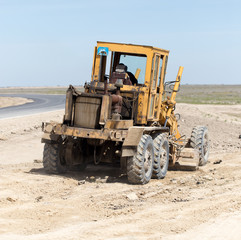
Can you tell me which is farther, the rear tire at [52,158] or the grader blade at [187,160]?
the grader blade at [187,160]

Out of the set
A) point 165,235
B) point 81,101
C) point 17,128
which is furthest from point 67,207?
point 17,128

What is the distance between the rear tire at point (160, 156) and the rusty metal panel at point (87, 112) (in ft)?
5.23

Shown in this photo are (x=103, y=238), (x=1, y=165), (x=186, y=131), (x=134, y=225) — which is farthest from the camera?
(x=186, y=131)

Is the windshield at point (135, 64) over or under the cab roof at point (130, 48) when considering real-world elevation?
under

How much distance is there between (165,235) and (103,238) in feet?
2.69

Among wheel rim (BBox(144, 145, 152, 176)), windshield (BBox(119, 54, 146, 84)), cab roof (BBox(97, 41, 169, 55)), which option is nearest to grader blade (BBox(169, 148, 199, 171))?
wheel rim (BBox(144, 145, 152, 176))

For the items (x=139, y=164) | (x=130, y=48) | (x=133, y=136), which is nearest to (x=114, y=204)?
(x=139, y=164)

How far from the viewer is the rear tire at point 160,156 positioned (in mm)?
11602

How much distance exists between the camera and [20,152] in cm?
1595

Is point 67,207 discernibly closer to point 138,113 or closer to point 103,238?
point 103,238

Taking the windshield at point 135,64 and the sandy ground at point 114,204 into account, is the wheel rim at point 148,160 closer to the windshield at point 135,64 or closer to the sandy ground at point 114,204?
the sandy ground at point 114,204

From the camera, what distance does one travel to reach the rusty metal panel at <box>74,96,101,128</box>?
430 inches

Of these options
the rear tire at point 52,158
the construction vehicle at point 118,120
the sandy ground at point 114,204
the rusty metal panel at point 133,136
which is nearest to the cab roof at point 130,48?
the construction vehicle at point 118,120

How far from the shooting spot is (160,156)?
12070 millimetres
